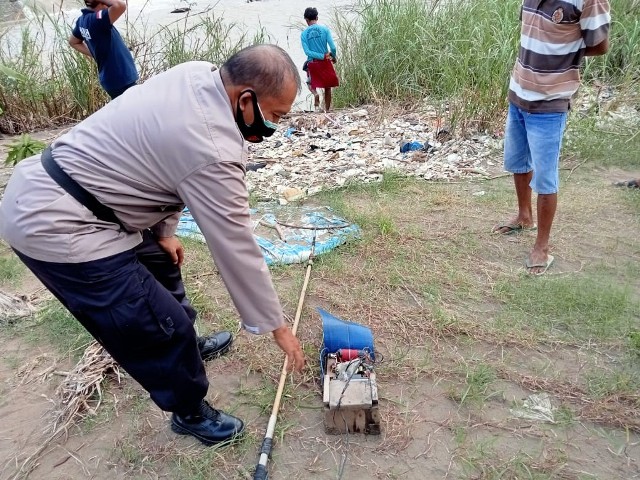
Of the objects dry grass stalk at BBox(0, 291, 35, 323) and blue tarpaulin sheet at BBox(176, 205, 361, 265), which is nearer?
dry grass stalk at BBox(0, 291, 35, 323)

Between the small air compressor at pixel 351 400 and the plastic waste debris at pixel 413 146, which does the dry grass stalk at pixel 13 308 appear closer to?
the small air compressor at pixel 351 400

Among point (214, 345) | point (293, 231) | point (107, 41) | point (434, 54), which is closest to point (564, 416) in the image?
point (214, 345)

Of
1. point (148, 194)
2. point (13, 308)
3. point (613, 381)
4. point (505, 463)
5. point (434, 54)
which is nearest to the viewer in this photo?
point (148, 194)

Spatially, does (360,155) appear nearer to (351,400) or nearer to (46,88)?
(351,400)

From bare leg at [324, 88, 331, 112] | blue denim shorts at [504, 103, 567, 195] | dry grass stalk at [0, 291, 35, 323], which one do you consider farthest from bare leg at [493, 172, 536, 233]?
bare leg at [324, 88, 331, 112]

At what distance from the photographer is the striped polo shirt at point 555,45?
281 centimetres

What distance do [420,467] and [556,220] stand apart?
94.0 inches

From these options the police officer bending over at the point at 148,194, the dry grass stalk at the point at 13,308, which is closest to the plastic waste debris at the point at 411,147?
the dry grass stalk at the point at 13,308

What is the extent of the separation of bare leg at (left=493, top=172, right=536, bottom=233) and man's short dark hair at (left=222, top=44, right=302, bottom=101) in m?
2.37

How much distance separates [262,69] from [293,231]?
2.44 m

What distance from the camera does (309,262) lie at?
3.38 m

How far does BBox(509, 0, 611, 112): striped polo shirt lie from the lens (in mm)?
2809

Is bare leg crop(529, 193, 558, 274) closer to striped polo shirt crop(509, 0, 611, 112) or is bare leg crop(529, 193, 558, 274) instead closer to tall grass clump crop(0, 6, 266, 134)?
striped polo shirt crop(509, 0, 611, 112)

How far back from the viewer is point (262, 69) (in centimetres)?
154
